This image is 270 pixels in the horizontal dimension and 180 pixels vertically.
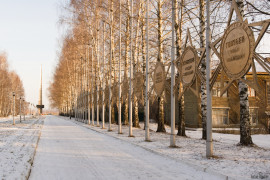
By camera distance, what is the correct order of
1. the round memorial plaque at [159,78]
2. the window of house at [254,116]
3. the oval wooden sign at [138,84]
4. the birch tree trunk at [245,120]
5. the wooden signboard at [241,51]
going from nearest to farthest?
1. the wooden signboard at [241,51]
2. the birch tree trunk at [245,120]
3. the round memorial plaque at [159,78]
4. the oval wooden sign at [138,84]
5. the window of house at [254,116]

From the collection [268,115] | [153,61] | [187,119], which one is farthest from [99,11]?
[268,115]

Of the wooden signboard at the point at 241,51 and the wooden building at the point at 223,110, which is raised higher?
the wooden signboard at the point at 241,51

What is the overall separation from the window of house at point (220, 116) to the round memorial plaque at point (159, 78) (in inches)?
792

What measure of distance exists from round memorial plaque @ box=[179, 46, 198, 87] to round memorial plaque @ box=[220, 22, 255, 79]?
2.56 meters

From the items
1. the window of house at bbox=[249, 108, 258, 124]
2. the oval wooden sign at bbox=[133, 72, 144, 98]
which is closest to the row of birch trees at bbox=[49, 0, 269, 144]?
the oval wooden sign at bbox=[133, 72, 144, 98]

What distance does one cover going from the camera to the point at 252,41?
26.3ft

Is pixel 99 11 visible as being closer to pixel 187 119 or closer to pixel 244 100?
pixel 187 119

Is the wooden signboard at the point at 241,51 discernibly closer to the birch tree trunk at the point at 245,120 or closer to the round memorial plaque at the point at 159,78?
the birch tree trunk at the point at 245,120

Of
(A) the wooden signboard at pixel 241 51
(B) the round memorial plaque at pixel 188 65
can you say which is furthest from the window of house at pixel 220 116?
(A) the wooden signboard at pixel 241 51

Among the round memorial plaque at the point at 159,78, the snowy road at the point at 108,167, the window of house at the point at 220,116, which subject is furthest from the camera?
the window of house at the point at 220,116

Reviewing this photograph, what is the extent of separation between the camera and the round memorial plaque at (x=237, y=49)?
26.8 feet

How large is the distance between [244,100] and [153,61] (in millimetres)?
14555

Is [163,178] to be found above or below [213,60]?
below

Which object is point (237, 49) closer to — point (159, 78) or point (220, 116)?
point (159, 78)
